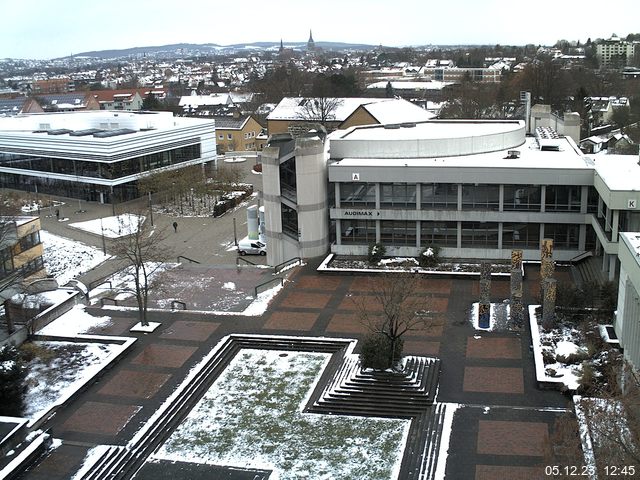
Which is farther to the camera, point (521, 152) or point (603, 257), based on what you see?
point (521, 152)

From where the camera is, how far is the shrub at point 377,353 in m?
25.7

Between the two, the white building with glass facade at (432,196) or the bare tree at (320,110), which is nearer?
the white building with glass facade at (432,196)

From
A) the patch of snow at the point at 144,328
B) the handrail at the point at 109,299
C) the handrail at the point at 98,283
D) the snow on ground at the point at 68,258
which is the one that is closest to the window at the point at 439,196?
the patch of snow at the point at 144,328

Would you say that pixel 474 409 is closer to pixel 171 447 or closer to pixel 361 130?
pixel 171 447

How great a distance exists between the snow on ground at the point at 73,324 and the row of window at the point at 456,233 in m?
14.6

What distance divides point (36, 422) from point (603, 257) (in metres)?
26.7

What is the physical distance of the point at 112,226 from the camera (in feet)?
185

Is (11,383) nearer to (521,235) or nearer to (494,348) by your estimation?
(494,348)

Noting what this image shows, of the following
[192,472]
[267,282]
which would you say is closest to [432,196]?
[267,282]

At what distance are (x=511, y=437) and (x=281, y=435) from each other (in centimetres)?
706

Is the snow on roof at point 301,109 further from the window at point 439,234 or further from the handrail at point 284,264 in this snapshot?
the handrail at point 284,264

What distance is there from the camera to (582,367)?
2497 cm

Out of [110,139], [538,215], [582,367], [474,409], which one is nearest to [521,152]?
[538,215]
